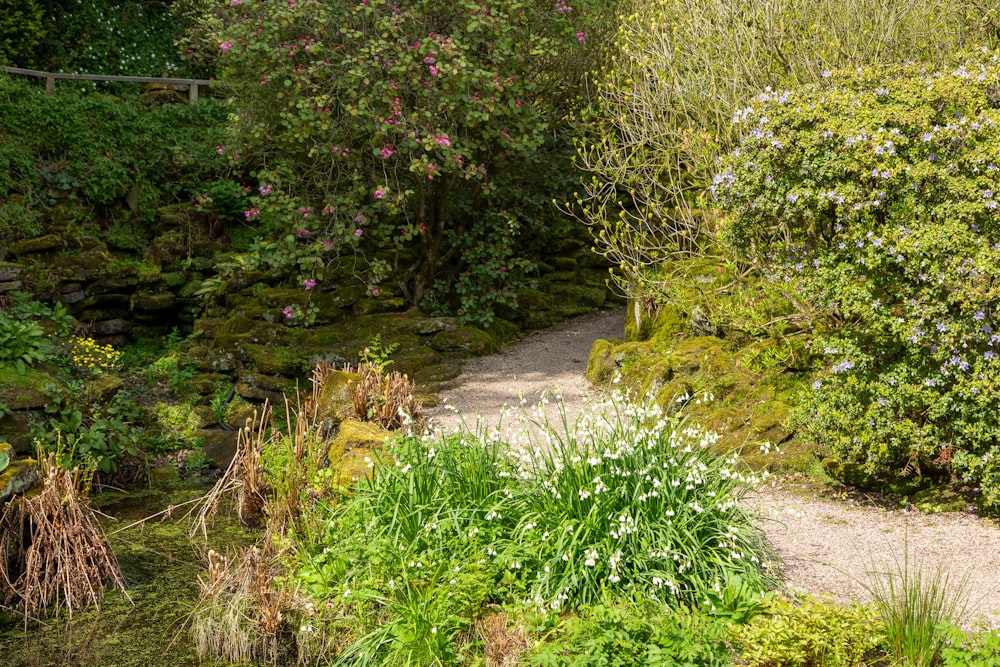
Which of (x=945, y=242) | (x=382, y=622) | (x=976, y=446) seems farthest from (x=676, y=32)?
(x=382, y=622)

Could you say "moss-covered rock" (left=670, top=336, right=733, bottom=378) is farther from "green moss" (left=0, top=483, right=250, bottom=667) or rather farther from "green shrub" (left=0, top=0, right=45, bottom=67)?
"green shrub" (left=0, top=0, right=45, bottom=67)

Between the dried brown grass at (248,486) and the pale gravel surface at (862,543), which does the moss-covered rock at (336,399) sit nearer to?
the dried brown grass at (248,486)

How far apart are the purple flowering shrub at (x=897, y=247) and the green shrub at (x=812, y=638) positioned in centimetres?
207

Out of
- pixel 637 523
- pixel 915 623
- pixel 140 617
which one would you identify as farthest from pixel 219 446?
pixel 915 623

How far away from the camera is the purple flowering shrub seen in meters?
5.97

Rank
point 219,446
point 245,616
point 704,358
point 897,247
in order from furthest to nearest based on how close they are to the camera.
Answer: point 219,446
point 704,358
point 897,247
point 245,616

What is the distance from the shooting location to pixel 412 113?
10.8 metres

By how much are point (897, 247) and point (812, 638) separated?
2.93 meters

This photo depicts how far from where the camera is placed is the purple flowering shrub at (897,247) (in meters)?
5.97

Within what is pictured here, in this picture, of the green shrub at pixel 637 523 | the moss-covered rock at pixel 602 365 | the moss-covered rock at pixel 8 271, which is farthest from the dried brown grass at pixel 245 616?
the moss-covered rock at pixel 8 271

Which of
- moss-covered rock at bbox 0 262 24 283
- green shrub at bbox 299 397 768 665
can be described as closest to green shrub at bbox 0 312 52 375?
moss-covered rock at bbox 0 262 24 283

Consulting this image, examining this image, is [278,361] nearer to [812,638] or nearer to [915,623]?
[812,638]

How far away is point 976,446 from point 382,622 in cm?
394

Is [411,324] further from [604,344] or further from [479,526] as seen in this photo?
[479,526]
